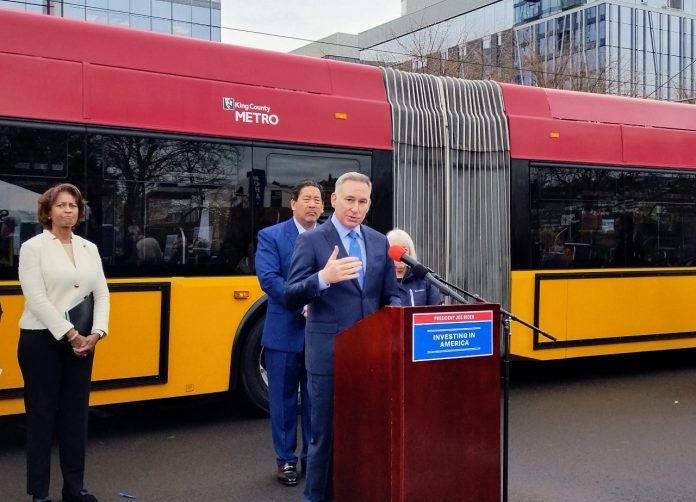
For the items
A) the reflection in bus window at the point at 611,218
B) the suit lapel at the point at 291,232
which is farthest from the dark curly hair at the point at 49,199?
the reflection in bus window at the point at 611,218

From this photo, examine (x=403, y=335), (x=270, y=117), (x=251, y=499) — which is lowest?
(x=251, y=499)

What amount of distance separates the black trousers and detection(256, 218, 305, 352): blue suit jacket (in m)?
1.16

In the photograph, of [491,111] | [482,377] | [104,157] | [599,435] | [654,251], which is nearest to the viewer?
[482,377]

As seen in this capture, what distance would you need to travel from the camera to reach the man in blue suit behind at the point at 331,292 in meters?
3.93

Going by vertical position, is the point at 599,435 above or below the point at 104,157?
below

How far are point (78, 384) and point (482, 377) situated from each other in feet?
8.24

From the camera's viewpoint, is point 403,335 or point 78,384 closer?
point 403,335

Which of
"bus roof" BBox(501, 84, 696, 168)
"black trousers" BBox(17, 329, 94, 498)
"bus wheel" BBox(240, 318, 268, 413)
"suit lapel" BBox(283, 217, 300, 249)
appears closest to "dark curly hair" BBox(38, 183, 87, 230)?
"black trousers" BBox(17, 329, 94, 498)

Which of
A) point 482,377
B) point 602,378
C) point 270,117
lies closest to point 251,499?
point 482,377

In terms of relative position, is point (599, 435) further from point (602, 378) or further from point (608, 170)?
point (608, 170)

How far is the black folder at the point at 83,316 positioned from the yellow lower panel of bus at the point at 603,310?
15.1 feet

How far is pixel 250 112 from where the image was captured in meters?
6.85

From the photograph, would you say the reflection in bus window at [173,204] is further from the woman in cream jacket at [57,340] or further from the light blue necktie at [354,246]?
the light blue necktie at [354,246]

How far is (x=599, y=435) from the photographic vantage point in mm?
6652
